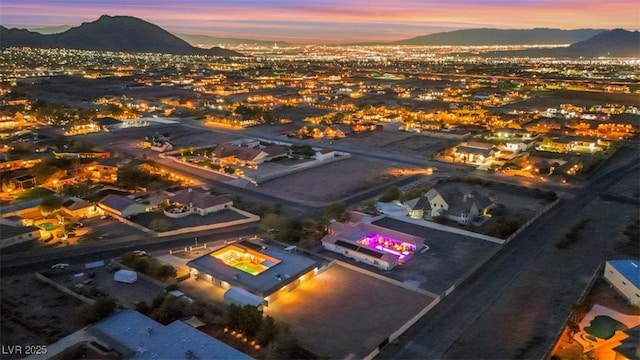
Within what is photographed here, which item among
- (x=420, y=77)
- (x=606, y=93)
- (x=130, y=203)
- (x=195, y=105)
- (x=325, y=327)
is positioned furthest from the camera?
(x=420, y=77)

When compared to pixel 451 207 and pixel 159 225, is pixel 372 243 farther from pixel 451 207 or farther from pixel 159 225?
pixel 159 225

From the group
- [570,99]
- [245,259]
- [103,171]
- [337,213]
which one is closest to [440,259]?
[337,213]

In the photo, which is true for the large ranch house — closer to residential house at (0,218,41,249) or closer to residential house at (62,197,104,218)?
residential house at (62,197,104,218)

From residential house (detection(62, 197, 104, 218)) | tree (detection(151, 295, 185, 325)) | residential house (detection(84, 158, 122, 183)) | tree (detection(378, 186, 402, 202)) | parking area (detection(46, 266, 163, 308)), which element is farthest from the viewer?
residential house (detection(84, 158, 122, 183))

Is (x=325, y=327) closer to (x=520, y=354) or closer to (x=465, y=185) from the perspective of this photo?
(x=520, y=354)

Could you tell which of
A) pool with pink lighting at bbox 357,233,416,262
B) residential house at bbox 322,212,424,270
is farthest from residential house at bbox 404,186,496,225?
pool with pink lighting at bbox 357,233,416,262

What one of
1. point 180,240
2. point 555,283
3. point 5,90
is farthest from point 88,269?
point 5,90

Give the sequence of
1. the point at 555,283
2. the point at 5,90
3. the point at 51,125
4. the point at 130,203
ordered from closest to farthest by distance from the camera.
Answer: the point at 555,283, the point at 130,203, the point at 51,125, the point at 5,90

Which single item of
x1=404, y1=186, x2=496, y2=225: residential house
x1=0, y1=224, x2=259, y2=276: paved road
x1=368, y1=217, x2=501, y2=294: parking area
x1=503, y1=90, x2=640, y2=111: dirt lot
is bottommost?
x1=0, y1=224, x2=259, y2=276: paved road

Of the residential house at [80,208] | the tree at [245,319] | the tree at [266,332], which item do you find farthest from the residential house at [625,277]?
the residential house at [80,208]
